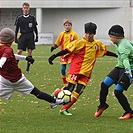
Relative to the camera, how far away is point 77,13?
54.9 metres

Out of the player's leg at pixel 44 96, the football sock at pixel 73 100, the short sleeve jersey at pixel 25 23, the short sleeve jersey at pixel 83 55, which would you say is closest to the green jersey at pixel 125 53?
the short sleeve jersey at pixel 83 55

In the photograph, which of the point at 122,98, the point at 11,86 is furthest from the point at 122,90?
the point at 11,86

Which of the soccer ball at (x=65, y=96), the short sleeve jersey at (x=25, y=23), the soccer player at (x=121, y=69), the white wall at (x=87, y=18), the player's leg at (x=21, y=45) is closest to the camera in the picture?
the soccer player at (x=121, y=69)

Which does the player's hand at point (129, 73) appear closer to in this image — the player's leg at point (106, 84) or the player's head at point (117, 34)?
the player's leg at point (106, 84)

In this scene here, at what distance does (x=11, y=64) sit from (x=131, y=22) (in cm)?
4558

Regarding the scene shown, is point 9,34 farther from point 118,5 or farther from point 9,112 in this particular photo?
point 118,5

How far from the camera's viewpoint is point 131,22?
53.6m

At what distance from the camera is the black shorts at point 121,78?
29.8 feet

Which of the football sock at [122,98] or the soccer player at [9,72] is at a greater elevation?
the soccer player at [9,72]

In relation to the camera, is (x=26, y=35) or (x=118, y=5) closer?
(x=26, y=35)

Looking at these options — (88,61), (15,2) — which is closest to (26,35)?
(88,61)

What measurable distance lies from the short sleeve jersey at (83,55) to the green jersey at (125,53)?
727 millimetres

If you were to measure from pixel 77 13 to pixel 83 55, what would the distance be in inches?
1791

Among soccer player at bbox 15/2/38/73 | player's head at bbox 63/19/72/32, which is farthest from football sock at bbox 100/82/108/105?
soccer player at bbox 15/2/38/73
